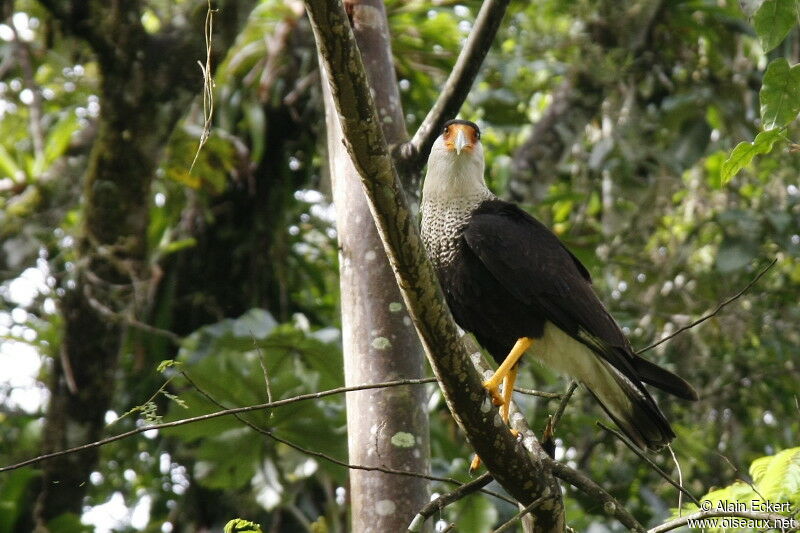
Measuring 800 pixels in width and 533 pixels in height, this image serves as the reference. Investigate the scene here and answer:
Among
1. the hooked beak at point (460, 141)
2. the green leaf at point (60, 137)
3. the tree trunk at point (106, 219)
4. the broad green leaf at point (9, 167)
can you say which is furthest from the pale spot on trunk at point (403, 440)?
the broad green leaf at point (9, 167)

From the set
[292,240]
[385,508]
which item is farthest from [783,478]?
[292,240]

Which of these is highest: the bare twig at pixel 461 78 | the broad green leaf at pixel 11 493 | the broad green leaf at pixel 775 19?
the broad green leaf at pixel 775 19

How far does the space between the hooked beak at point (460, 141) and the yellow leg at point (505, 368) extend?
804 millimetres

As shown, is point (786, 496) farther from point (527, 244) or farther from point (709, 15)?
point (709, 15)

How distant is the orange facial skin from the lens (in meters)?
3.84

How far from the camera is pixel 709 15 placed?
579 centimetres

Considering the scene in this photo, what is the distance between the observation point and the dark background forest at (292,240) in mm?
4543

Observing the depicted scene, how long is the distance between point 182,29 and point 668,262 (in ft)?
10.3

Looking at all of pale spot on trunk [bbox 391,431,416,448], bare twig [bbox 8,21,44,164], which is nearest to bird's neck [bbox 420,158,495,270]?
pale spot on trunk [bbox 391,431,416,448]

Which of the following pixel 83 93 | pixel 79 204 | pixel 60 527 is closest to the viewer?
pixel 60 527

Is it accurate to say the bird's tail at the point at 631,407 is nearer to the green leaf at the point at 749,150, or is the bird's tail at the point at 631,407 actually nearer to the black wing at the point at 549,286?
the black wing at the point at 549,286

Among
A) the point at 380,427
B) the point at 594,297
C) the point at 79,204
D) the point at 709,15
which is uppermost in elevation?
the point at 709,15

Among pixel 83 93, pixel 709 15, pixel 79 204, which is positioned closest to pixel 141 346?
pixel 79 204

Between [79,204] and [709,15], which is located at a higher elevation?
[709,15]
